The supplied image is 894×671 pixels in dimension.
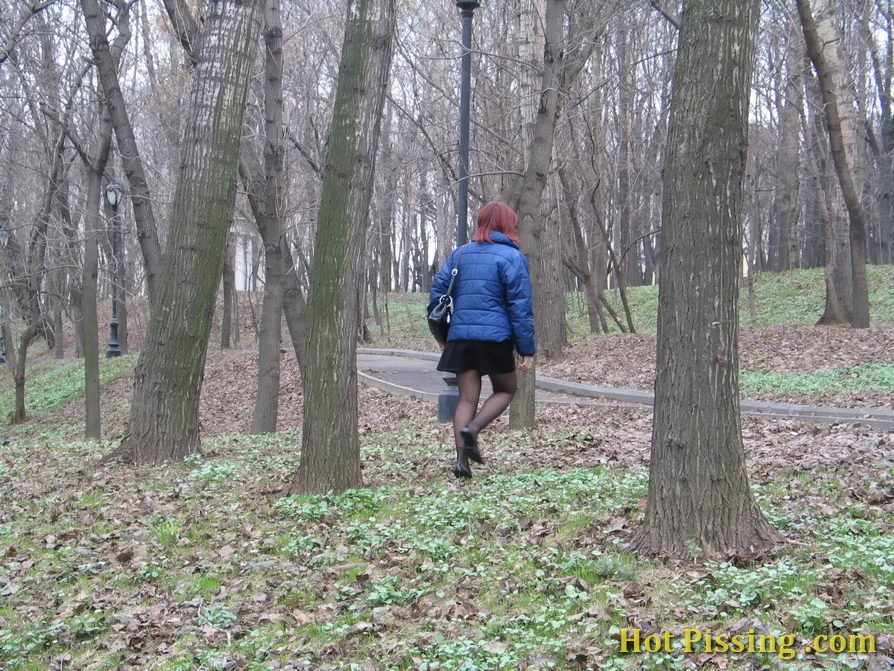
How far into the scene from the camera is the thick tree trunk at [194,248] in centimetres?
827

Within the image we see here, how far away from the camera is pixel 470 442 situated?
6.94 metres

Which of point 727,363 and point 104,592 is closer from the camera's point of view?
point 727,363

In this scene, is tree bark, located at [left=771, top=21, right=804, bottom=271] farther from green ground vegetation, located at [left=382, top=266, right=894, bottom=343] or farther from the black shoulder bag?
the black shoulder bag

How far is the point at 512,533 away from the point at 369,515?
1209 millimetres

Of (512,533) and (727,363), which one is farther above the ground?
(727,363)

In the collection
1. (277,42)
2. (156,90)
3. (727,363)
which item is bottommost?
(727,363)

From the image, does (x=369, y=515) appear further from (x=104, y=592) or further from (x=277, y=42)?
(x=277, y=42)

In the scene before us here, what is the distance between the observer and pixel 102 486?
7.59 m

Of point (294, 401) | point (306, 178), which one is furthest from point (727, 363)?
point (306, 178)

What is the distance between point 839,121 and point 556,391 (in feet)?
25.5

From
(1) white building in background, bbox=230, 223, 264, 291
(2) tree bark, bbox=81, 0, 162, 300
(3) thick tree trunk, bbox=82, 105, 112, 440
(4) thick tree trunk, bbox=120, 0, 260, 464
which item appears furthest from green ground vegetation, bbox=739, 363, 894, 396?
(1) white building in background, bbox=230, 223, 264, 291

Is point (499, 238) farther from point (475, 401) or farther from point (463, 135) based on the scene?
point (463, 135)

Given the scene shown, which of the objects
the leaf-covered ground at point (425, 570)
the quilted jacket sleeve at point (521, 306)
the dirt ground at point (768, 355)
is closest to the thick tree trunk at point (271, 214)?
the leaf-covered ground at point (425, 570)

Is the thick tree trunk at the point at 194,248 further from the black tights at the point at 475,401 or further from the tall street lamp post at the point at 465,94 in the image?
the tall street lamp post at the point at 465,94
